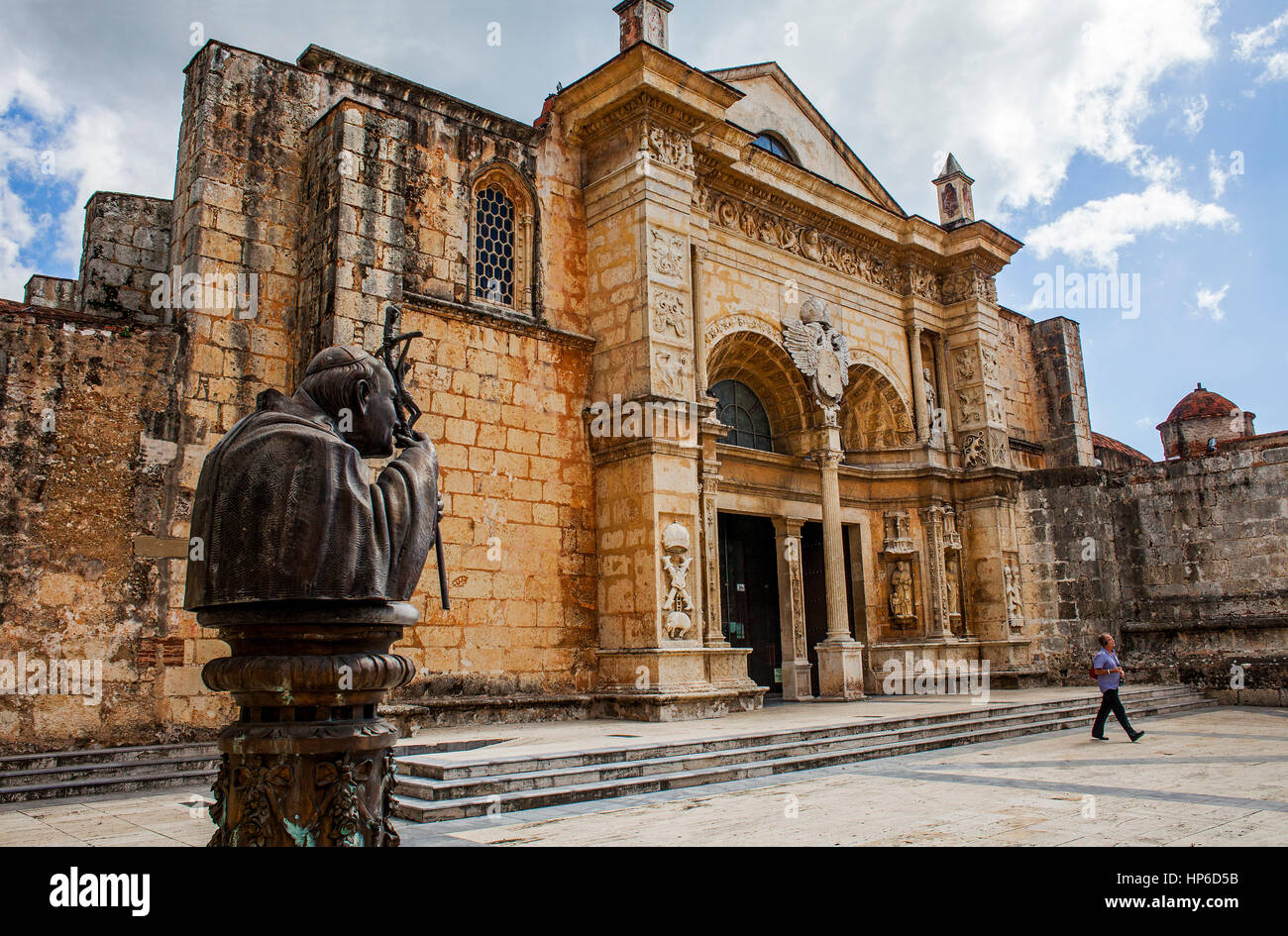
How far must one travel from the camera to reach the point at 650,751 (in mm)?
7984

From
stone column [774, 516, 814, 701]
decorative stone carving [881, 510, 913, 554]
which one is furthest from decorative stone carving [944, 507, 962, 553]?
stone column [774, 516, 814, 701]

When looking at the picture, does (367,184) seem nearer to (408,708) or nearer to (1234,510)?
(408,708)

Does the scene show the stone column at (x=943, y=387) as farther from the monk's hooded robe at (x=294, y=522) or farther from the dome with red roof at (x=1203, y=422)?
the monk's hooded robe at (x=294, y=522)

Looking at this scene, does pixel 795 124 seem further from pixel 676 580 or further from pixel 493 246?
pixel 676 580

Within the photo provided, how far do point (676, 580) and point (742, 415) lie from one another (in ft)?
16.8

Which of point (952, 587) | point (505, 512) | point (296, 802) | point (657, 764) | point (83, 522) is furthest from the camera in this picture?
point (952, 587)

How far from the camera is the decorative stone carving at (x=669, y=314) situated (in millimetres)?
12734

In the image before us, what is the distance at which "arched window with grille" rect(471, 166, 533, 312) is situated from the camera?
496 inches

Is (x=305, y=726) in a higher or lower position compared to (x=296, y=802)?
higher

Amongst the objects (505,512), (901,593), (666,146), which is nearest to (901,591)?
(901,593)

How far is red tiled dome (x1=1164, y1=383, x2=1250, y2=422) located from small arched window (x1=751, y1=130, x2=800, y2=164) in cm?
2026

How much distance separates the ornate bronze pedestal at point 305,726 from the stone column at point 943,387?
16562 mm
